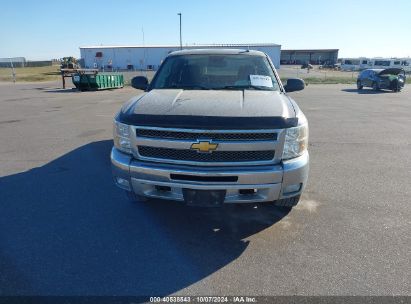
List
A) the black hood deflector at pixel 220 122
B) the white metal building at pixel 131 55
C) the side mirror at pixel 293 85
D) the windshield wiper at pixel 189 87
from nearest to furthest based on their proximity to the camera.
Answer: the black hood deflector at pixel 220 122 → the windshield wiper at pixel 189 87 → the side mirror at pixel 293 85 → the white metal building at pixel 131 55

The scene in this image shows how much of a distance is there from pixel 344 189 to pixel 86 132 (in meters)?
6.56

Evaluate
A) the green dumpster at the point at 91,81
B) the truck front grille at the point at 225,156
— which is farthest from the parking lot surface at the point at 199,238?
the green dumpster at the point at 91,81

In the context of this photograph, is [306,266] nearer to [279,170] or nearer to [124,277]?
[279,170]

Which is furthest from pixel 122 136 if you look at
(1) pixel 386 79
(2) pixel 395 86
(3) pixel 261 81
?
(2) pixel 395 86

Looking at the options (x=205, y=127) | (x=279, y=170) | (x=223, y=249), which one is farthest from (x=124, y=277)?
(x=279, y=170)

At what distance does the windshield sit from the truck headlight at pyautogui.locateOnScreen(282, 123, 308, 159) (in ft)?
4.06

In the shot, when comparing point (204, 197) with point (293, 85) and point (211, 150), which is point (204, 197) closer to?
point (211, 150)

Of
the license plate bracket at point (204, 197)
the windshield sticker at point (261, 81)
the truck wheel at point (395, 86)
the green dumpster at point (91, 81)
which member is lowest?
the truck wheel at point (395, 86)

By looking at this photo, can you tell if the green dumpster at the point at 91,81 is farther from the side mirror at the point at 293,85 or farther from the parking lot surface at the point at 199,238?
the side mirror at the point at 293,85

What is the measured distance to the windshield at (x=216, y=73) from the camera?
173 inches

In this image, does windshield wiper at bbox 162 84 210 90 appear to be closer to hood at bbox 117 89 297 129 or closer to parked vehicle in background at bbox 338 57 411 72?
hood at bbox 117 89 297 129

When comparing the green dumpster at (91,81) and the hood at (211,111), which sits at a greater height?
the hood at (211,111)

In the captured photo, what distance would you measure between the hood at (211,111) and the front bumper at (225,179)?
41 cm

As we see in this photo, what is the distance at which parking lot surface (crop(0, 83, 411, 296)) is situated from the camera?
2.76 metres
